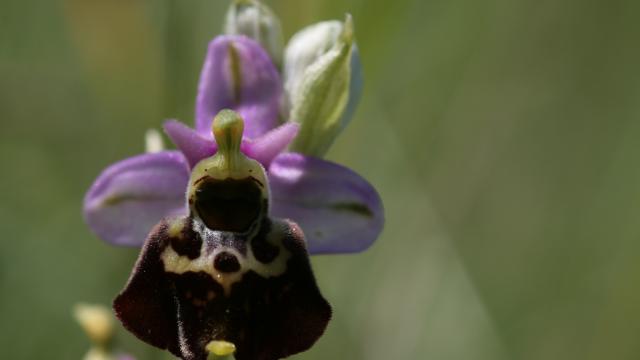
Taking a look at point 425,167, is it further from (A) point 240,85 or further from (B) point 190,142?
(B) point 190,142

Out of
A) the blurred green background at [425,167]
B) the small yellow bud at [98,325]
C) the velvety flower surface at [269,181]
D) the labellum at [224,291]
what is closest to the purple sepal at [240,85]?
the velvety flower surface at [269,181]

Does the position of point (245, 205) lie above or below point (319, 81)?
below

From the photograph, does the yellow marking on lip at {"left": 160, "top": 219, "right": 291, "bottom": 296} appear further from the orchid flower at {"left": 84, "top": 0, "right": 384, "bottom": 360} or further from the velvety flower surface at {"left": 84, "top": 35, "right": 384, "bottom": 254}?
the velvety flower surface at {"left": 84, "top": 35, "right": 384, "bottom": 254}

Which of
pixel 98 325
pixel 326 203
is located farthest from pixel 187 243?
pixel 98 325

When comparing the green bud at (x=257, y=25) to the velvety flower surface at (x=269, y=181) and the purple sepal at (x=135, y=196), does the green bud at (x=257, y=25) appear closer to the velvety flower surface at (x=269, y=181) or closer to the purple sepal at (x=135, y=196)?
the velvety flower surface at (x=269, y=181)

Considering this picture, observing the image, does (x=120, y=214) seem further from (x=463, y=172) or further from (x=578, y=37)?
(x=578, y=37)

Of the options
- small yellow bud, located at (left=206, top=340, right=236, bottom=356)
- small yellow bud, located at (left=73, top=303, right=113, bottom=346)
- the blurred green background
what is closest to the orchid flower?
small yellow bud, located at (left=206, top=340, right=236, bottom=356)
